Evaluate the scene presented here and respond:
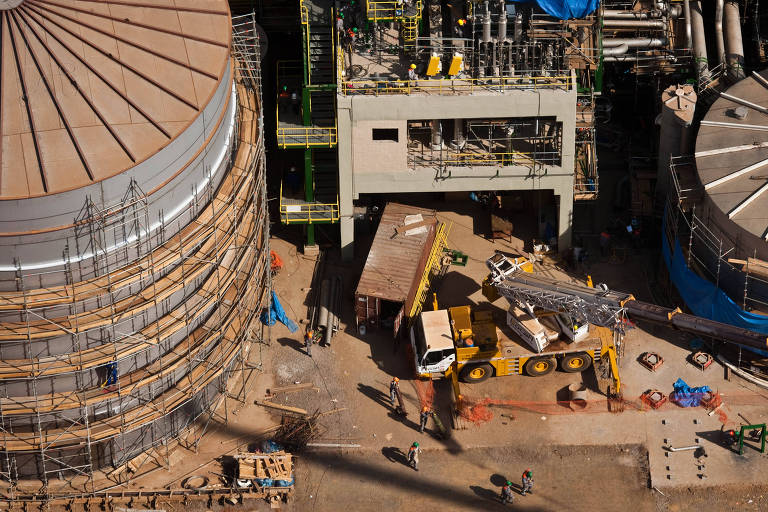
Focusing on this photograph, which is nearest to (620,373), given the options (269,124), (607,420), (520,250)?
(607,420)

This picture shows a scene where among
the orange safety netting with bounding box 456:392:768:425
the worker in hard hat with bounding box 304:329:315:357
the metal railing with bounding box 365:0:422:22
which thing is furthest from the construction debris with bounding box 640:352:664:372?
the metal railing with bounding box 365:0:422:22

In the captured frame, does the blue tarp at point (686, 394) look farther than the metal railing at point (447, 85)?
No

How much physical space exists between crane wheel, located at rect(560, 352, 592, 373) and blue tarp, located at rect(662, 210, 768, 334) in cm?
653

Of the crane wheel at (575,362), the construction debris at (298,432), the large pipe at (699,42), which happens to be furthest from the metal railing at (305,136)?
the large pipe at (699,42)

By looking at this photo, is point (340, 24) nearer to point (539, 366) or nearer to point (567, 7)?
point (567, 7)

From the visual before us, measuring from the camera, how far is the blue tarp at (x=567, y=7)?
7350cm

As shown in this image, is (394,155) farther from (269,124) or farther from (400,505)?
(400,505)

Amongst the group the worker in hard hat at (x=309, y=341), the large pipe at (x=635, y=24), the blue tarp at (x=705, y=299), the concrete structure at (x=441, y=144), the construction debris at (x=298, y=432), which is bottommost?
the construction debris at (x=298, y=432)

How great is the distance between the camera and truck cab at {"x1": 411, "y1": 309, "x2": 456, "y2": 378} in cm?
6638

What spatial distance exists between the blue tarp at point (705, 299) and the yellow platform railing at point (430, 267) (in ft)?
37.6

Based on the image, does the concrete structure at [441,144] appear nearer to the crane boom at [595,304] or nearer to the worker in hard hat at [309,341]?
the worker in hard hat at [309,341]

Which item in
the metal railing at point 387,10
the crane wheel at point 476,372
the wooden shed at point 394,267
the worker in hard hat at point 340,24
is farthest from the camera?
the worker in hard hat at point 340,24

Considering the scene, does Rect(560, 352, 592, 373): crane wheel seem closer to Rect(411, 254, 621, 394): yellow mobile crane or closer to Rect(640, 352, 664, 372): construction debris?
Rect(411, 254, 621, 394): yellow mobile crane

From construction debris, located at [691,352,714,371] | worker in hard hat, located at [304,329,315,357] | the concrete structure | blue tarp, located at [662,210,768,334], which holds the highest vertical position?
the concrete structure
